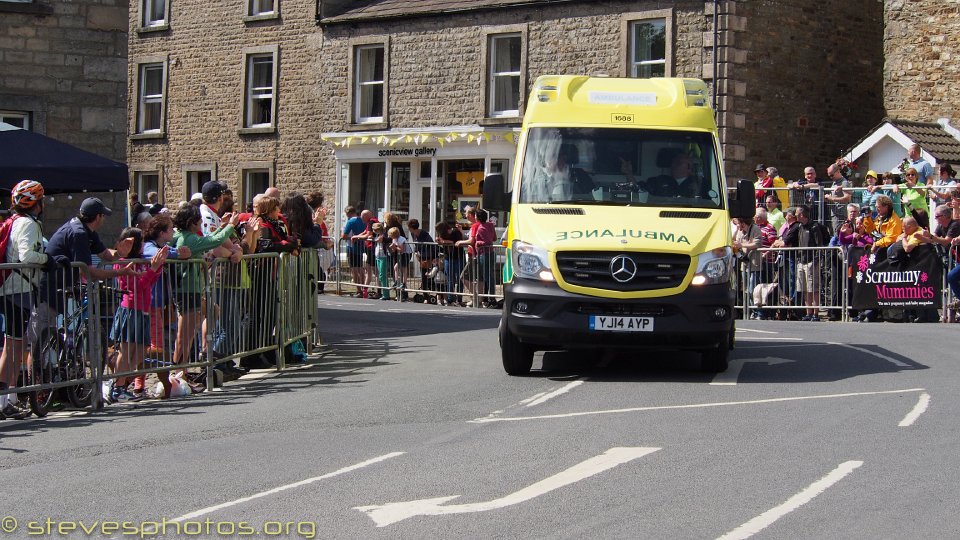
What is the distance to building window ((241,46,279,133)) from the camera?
39.9 meters

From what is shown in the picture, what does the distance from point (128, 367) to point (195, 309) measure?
1.11 m

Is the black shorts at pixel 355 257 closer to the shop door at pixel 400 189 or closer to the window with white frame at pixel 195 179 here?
the shop door at pixel 400 189

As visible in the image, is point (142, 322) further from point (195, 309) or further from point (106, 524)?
point (106, 524)

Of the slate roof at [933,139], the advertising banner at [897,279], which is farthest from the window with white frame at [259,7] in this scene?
the advertising banner at [897,279]

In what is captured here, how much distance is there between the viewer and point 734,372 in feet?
47.3

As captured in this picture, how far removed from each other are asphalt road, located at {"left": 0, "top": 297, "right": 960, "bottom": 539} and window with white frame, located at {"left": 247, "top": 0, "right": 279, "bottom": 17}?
26076mm

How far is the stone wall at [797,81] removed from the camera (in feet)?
103

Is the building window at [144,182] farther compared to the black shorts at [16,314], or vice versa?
the building window at [144,182]

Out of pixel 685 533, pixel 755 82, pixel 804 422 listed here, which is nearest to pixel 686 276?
pixel 804 422

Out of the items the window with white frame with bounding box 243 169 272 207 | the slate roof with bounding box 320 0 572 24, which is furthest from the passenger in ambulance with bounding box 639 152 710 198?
the window with white frame with bounding box 243 169 272 207

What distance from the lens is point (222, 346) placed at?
14.2m

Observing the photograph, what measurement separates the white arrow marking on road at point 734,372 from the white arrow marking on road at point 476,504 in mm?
4691

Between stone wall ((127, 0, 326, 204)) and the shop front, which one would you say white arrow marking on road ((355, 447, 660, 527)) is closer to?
the shop front
